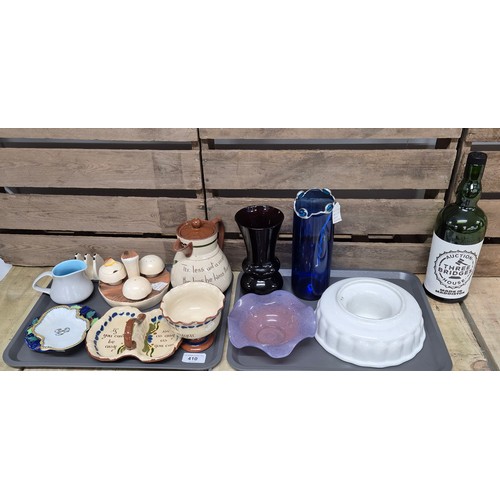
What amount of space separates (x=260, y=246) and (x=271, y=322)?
160mm

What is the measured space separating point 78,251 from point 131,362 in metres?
0.37

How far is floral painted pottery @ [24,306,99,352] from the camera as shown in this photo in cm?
93

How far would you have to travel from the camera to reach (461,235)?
935 mm

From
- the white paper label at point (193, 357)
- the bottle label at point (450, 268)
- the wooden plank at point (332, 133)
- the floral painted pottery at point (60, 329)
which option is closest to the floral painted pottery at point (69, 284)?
the floral painted pottery at point (60, 329)

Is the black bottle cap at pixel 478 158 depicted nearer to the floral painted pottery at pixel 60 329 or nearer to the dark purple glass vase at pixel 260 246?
the dark purple glass vase at pixel 260 246

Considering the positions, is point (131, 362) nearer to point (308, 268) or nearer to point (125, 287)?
point (125, 287)

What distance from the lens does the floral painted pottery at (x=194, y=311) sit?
0.89 metres

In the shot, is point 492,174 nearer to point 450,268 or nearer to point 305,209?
point 450,268

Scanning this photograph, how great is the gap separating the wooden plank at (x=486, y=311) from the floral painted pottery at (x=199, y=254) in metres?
0.54

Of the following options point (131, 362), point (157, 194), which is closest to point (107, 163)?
point (157, 194)

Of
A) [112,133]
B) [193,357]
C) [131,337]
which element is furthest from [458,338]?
[112,133]

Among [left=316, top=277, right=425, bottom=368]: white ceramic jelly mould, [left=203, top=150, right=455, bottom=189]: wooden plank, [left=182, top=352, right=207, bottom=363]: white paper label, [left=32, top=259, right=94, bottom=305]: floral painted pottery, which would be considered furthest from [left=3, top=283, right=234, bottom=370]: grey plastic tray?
[left=203, top=150, right=455, bottom=189]: wooden plank

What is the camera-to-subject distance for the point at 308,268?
3.30 feet

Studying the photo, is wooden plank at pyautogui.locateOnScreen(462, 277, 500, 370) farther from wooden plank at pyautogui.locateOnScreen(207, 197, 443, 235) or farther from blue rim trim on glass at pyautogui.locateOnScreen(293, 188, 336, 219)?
blue rim trim on glass at pyautogui.locateOnScreen(293, 188, 336, 219)
